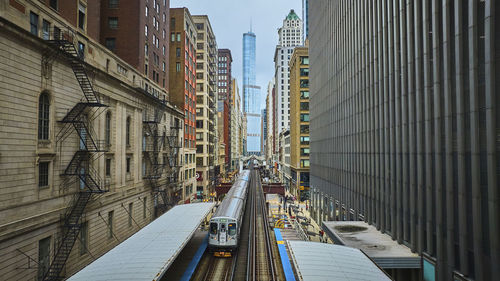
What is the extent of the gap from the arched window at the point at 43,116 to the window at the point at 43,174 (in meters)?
1.66

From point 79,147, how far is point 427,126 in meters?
23.4

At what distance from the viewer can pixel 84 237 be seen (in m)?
22.3

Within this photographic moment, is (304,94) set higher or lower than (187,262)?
higher

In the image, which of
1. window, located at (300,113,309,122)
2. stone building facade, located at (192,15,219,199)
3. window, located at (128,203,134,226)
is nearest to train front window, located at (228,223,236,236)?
window, located at (128,203,134,226)

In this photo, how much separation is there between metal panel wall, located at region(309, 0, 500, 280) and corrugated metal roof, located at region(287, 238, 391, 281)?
4.48 m

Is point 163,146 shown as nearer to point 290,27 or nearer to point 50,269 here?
point 50,269

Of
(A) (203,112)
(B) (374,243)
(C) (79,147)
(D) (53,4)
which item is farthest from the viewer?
(A) (203,112)

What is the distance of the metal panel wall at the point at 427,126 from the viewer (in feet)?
42.4

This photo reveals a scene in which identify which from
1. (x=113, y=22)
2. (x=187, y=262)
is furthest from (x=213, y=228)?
(x=113, y=22)

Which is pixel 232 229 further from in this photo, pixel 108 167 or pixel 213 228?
pixel 108 167

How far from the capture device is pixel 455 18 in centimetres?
1451

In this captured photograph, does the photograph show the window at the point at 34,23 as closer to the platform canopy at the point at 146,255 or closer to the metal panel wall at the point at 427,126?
the platform canopy at the point at 146,255

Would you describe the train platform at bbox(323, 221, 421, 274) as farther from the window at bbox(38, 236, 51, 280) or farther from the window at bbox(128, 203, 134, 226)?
the window at bbox(128, 203, 134, 226)

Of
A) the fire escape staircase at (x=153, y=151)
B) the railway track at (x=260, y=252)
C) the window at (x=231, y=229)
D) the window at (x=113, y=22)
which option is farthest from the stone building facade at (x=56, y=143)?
the railway track at (x=260, y=252)
